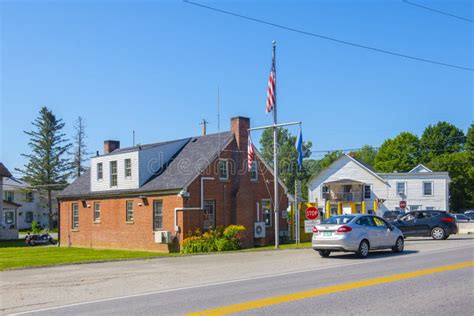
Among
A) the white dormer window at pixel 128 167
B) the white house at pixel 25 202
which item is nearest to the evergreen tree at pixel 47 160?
the white house at pixel 25 202

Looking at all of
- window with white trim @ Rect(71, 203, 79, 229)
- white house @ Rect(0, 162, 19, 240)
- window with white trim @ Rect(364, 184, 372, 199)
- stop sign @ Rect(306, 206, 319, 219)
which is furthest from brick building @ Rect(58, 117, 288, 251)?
window with white trim @ Rect(364, 184, 372, 199)

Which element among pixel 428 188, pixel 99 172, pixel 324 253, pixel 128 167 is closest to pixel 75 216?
pixel 99 172

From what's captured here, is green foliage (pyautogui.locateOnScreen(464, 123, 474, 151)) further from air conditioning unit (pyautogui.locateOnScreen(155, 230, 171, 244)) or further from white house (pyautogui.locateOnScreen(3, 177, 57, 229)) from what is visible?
air conditioning unit (pyautogui.locateOnScreen(155, 230, 171, 244))

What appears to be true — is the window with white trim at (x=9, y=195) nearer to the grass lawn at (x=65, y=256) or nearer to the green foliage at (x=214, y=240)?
the grass lawn at (x=65, y=256)

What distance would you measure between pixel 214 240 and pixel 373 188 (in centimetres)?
4076

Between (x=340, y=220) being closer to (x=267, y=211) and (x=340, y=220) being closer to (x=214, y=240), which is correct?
(x=214, y=240)

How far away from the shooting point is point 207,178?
32.3 metres

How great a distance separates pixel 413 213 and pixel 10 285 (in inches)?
915

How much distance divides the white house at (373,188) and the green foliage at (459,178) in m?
16.0

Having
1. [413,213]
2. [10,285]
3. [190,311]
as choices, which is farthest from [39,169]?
[190,311]

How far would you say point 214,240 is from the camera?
30.5m

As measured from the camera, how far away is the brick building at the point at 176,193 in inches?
1243

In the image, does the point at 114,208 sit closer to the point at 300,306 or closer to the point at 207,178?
the point at 207,178

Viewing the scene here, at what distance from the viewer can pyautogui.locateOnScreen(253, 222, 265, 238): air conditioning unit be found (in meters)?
34.1
